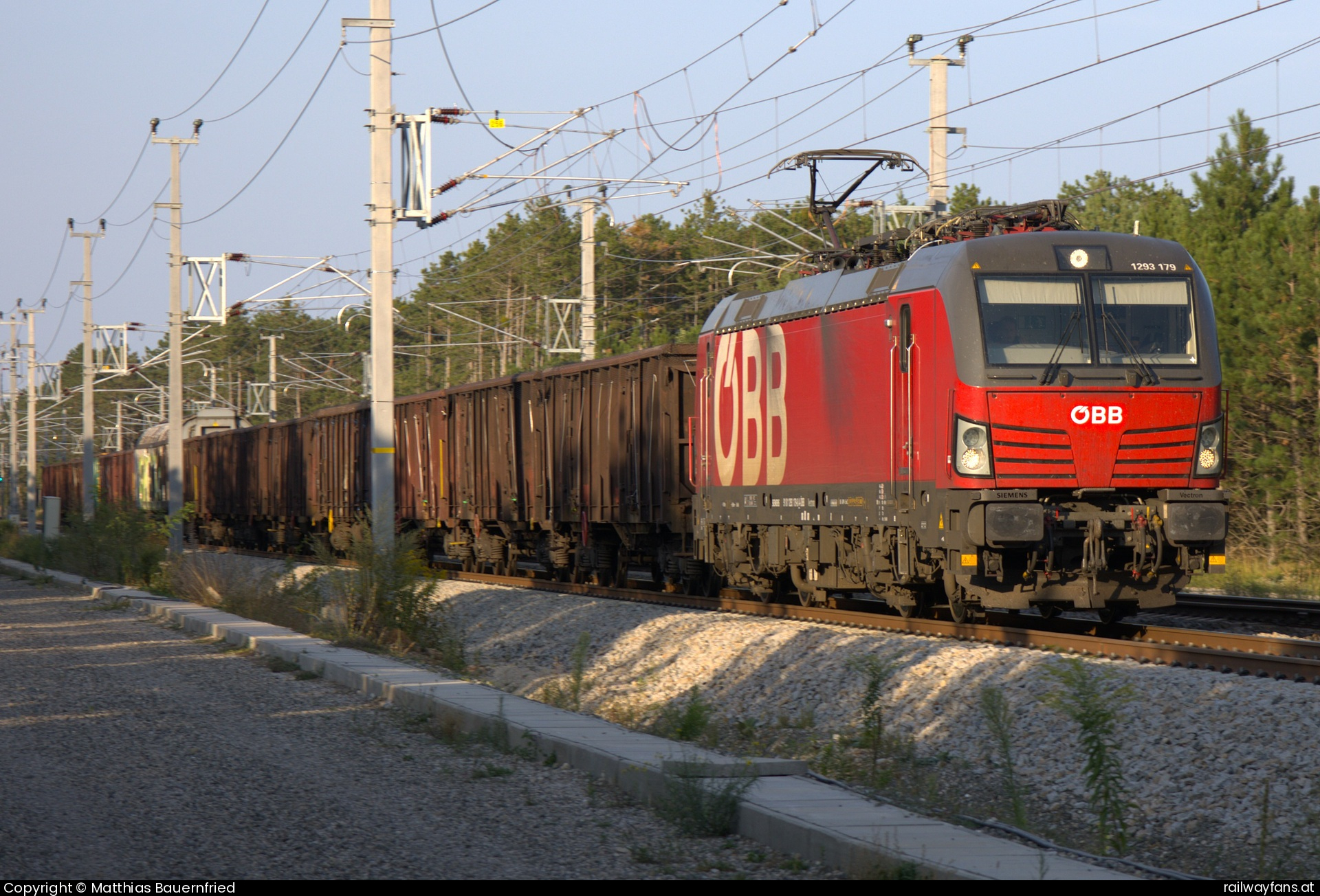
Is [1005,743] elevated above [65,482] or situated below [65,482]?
below

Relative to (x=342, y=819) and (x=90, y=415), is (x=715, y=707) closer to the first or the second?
(x=342, y=819)

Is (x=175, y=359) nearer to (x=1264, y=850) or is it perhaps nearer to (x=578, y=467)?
(x=578, y=467)

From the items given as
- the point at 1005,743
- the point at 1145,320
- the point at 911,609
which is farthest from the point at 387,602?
the point at 1005,743

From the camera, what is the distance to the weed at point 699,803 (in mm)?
7086

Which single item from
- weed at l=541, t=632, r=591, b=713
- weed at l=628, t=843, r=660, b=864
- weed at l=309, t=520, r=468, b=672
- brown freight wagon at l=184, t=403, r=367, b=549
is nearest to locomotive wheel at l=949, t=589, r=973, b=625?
weed at l=541, t=632, r=591, b=713

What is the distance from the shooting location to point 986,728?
9914 millimetres

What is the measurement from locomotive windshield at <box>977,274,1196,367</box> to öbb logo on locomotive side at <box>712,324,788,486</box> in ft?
12.1

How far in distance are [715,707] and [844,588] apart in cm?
482

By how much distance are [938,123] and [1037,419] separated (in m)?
12.7

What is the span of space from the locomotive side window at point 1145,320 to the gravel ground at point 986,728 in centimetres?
327

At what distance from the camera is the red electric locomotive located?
13.2m

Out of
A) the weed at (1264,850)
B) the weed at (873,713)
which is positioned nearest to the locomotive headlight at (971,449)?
the weed at (873,713)

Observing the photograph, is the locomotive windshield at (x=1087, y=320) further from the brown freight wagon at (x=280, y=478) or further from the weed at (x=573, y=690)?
the brown freight wagon at (x=280, y=478)
